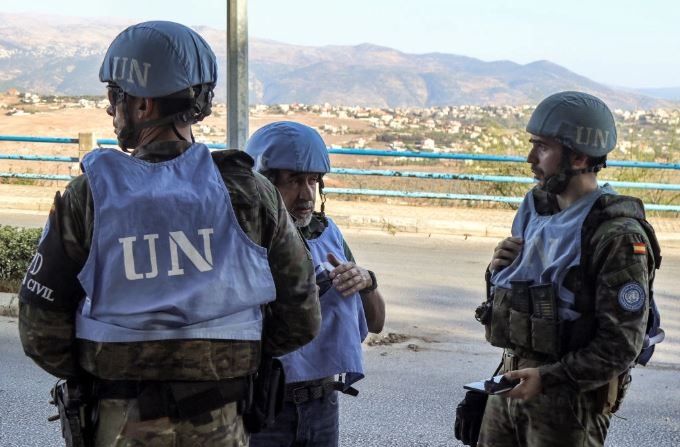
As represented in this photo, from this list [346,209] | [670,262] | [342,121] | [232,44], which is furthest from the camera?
[342,121]

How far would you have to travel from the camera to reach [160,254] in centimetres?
181

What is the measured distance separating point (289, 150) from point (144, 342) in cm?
90

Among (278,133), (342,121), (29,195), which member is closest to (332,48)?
(342,121)

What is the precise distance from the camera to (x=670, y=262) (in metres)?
10.7

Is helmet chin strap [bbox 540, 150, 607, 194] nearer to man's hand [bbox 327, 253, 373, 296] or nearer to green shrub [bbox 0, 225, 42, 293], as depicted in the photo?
man's hand [bbox 327, 253, 373, 296]

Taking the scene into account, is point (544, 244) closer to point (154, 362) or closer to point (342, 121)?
point (154, 362)

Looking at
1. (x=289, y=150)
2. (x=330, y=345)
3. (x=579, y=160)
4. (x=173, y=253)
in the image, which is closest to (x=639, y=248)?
(x=579, y=160)

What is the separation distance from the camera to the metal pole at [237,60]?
243 inches

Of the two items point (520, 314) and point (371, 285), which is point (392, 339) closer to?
point (371, 285)

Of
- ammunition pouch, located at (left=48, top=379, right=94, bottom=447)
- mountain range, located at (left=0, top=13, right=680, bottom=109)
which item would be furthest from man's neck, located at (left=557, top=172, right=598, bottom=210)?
mountain range, located at (left=0, top=13, right=680, bottom=109)

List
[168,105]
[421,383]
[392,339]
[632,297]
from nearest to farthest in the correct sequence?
[168,105]
[632,297]
[421,383]
[392,339]

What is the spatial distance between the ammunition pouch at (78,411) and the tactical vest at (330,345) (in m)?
0.67

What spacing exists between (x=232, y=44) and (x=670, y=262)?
685 centimetres

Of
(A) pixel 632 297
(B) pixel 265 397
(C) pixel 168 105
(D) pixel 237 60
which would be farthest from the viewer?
(D) pixel 237 60
